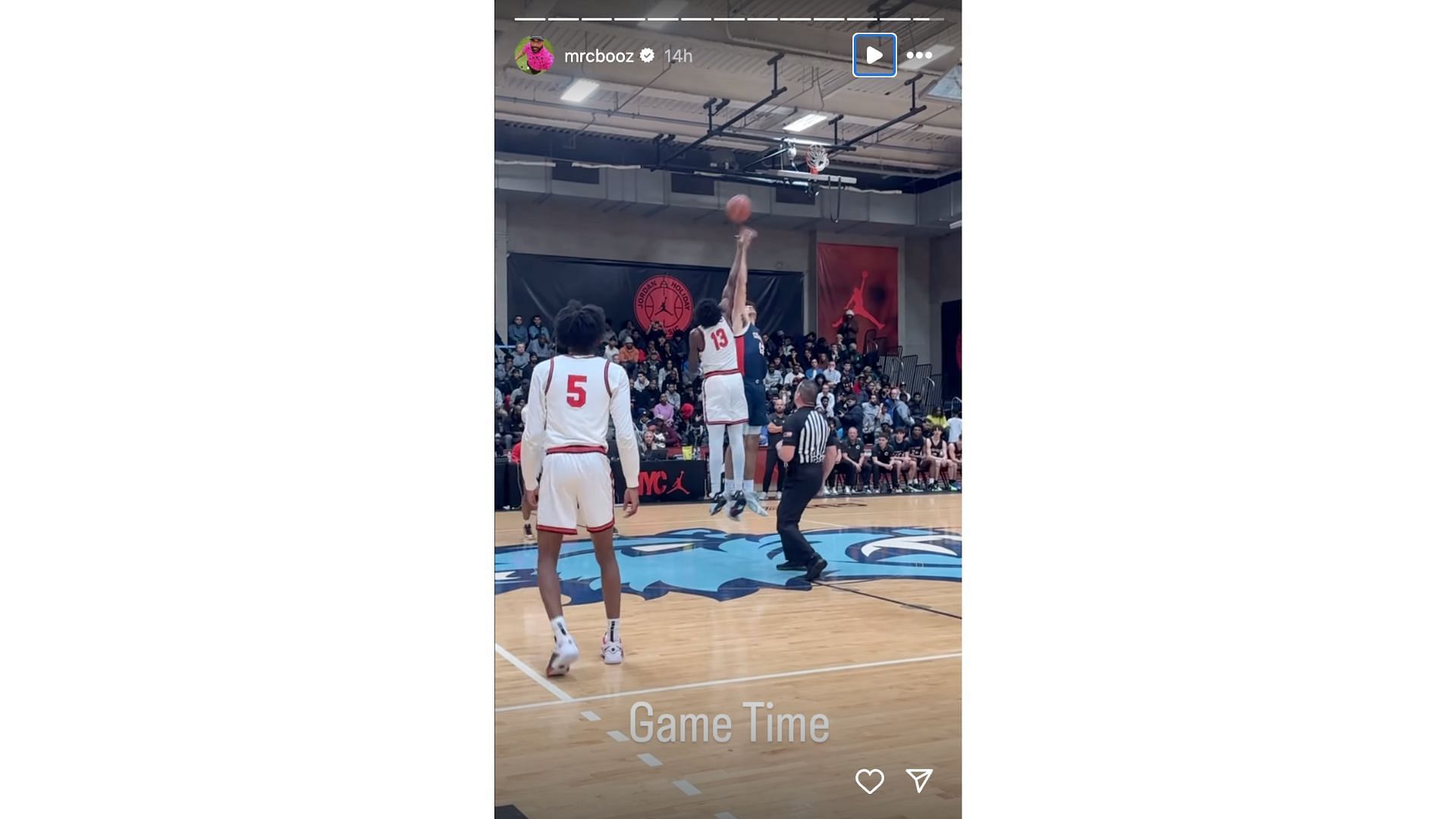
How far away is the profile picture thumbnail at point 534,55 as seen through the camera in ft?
10.9

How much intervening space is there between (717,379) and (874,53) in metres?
1.17

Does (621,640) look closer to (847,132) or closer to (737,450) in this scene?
(737,450)

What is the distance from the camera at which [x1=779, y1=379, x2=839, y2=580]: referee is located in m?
3.74

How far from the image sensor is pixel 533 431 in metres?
3.67

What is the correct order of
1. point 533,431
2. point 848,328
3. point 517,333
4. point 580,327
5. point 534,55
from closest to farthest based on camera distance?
point 534,55, point 517,333, point 580,327, point 533,431, point 848,328

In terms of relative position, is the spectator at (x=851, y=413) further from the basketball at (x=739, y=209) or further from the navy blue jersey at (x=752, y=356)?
the basketball at (x=739, y=209)

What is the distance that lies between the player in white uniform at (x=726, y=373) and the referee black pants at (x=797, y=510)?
100 millimetres

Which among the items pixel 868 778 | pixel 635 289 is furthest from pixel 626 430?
pixel 868 778

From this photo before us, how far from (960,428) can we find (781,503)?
2.27 ft

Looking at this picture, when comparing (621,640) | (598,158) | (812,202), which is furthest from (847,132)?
(621,640)

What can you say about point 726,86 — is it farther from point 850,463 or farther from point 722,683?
point 722,683

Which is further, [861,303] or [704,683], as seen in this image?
[861,303]

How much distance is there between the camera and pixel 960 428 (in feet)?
11.7

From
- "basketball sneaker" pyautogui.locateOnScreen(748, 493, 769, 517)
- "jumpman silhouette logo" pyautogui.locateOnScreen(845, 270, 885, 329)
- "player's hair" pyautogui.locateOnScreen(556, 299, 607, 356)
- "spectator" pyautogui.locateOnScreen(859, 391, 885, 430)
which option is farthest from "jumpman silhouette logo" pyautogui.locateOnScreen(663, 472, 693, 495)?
"jumpman silhouette logo" pyautogui.locateOnScreen(845, 270, 885, 329)
